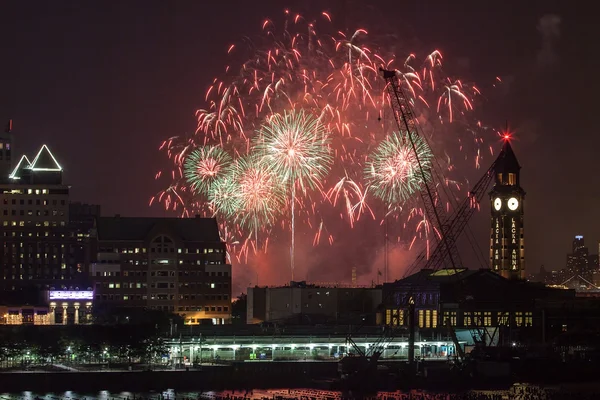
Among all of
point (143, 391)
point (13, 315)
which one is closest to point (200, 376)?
point (143, 391)

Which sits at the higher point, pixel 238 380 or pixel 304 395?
pixel 238 380

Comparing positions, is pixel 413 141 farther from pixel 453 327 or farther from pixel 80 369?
pixel 80 369

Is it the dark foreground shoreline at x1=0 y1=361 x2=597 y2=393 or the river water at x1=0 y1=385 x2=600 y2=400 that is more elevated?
the dark foreground shoreline at x1=0 y1=361 x2=597 y2=393

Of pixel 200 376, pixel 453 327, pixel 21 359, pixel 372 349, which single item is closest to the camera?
pixel 200 376

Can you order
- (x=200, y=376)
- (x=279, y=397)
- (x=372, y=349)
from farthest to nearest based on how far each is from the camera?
(x=372, y=349) < (x=200, y=376) < (x=279, y=397)

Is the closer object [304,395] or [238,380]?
[304,395]

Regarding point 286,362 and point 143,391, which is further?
point 286,362

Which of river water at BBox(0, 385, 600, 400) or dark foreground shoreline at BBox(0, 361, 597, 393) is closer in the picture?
river water at BBox(0, 385, 600, 400)

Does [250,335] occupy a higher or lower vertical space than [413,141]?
lower
